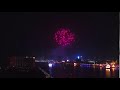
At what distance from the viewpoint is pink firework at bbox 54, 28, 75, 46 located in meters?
7.18

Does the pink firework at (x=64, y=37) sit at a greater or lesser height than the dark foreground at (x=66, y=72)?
greater

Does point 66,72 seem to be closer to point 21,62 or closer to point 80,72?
point 80,72

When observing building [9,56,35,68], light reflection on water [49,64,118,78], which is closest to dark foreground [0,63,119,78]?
light reflection on water [49,64,118,78]

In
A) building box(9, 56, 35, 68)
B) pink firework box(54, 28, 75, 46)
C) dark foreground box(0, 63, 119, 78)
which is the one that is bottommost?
dark foreground box(0, 63, 119, 78)

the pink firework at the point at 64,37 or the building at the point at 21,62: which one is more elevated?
the pink firework at the point at 64,37

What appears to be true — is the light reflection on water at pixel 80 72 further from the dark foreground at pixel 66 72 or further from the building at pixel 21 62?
the building at pixel 21 62

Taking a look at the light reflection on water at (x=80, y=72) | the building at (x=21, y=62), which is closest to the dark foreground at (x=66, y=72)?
the light reflection on water at (x=80, y=72)

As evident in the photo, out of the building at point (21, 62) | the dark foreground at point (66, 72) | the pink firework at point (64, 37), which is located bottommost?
the dark foreground at point (66, 72)

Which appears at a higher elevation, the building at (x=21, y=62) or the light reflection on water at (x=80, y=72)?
the building at (x=21, y=62)

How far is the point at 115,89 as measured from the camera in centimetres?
675

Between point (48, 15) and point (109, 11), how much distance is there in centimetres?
125

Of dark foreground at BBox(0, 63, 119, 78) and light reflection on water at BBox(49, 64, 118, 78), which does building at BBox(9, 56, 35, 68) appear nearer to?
dark foreground at BBox(0, 63, 119, 78)

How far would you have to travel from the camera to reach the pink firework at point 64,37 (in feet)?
23.6

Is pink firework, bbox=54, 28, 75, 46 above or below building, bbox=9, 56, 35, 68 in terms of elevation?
above
